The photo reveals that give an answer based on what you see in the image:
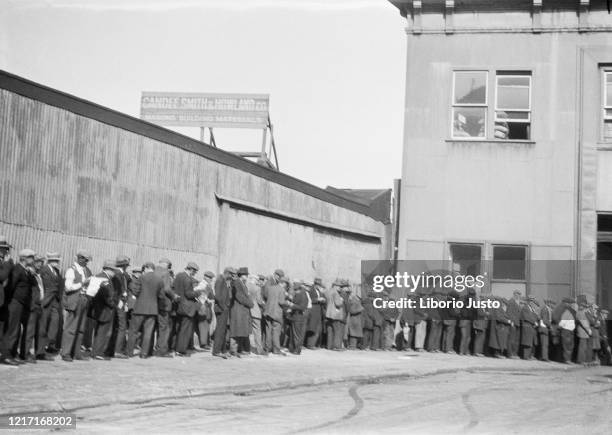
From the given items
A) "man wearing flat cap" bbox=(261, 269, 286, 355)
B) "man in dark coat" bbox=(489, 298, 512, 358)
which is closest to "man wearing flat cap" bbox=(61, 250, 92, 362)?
"man wearing flat cap" bbox=(261, 269, 286, 355)

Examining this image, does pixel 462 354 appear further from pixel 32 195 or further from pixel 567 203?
pixel 32 195

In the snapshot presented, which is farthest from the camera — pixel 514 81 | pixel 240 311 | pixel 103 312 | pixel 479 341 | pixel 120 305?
pixel 514 81

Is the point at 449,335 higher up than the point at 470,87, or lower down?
lower down

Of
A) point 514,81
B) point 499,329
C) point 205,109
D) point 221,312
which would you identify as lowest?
point 499,329

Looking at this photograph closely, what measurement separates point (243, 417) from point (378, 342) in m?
14.6

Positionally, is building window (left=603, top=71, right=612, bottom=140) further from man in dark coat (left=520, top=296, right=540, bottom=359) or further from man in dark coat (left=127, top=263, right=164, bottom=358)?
man in dark coat (left=127, top=263, right=164, bottom=358)

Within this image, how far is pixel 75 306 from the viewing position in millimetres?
15977

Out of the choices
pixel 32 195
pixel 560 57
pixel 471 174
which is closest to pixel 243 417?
pixel 32 195

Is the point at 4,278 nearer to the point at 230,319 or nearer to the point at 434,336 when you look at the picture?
the point at 230,319

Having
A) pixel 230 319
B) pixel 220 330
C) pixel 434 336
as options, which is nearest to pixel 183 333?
pixel 220 330

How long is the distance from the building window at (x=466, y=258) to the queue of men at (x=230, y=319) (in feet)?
2.83

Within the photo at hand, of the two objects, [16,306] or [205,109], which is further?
[205,109]

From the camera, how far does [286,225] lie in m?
28.1

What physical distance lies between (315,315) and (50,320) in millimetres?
8779
